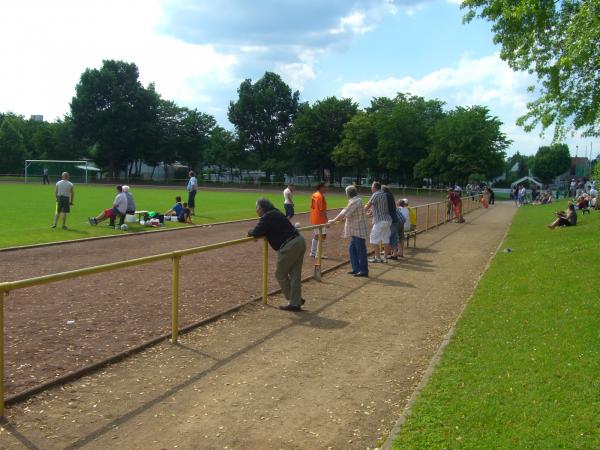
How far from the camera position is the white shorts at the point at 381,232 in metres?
13.1

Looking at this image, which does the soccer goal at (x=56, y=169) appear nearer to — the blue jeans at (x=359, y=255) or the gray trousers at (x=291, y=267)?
the blue jeans at (x=359, y=255)

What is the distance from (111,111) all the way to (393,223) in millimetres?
72099

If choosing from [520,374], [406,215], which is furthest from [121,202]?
A: [520,374]

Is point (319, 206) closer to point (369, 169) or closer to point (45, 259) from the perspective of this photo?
point (45, 259)

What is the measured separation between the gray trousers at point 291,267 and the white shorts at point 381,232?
16.6 feet

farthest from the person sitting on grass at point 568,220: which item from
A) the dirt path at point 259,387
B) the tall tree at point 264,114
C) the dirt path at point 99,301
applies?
the tall tree at point 264,114

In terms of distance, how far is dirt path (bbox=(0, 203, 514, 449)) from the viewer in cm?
435

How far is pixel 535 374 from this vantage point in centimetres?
541

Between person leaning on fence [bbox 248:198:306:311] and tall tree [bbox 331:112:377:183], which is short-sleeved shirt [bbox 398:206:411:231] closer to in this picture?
person leaning on fence [bbox 248:198:306:311]

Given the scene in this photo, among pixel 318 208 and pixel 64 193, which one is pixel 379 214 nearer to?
pixel 318 208

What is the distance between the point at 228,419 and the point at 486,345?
3.27 m

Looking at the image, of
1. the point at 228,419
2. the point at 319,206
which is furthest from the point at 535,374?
the point at 319,206

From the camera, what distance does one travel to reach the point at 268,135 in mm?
84562

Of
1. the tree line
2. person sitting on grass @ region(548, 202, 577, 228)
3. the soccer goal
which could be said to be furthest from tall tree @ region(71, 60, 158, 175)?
person sitting on grass @ region(548, 202, 577, 228)
